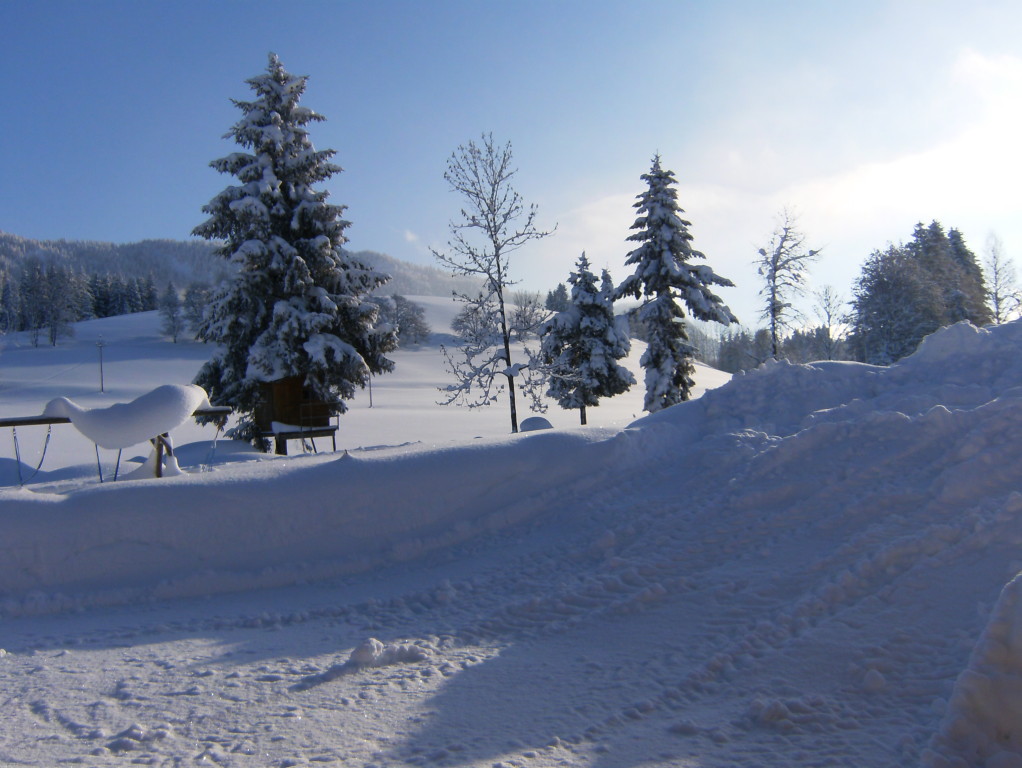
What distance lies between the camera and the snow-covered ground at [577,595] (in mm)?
3561

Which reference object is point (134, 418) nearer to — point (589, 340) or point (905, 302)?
point (589, 340)

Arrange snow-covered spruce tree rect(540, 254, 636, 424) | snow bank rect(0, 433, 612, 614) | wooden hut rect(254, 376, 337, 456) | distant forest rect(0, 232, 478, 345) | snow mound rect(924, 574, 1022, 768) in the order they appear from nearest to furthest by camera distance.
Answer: snow mound rect(924, 574, 1022, 768)
snow bank rect(0, 433, 612, 614)
wooden hut rect(254, 376, 337, 456)
snow-covered spruce tree rect(540, 254, 636, 424)
distant forest rect(0, 232, 478, 345)

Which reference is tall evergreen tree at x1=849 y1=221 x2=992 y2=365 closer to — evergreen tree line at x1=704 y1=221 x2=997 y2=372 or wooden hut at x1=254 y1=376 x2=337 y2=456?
evergreen tree line at x1=704 y1=221 x2=997 y2=372

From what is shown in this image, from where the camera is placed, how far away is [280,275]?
1892 cm

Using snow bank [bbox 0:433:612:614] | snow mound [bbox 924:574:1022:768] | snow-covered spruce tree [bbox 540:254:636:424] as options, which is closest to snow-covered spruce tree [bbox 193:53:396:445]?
snow bank [bbox 0:433:612:614]

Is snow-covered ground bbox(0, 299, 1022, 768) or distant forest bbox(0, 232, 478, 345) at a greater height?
distant forest bbox(0, 232, 478, 345)

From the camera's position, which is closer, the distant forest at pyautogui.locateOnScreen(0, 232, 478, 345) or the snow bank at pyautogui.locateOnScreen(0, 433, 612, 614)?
the snow bank at pyautogui.locateOnScreen(0, 433, 612, 614)

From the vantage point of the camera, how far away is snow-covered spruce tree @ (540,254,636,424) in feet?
98.2

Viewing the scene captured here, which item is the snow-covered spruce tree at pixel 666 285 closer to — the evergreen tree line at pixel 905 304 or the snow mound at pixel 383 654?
the evergreen tree line at pixel 905 304

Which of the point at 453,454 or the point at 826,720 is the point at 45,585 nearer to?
the point at 453,454

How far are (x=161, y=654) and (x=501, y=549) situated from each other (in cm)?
306

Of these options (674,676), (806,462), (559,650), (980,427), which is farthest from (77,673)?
(980,427)

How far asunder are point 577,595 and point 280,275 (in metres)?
15.6

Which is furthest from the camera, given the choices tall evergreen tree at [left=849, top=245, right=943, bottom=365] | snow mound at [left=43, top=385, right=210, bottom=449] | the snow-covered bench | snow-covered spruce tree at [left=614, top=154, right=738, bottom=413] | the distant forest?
the distant forest
